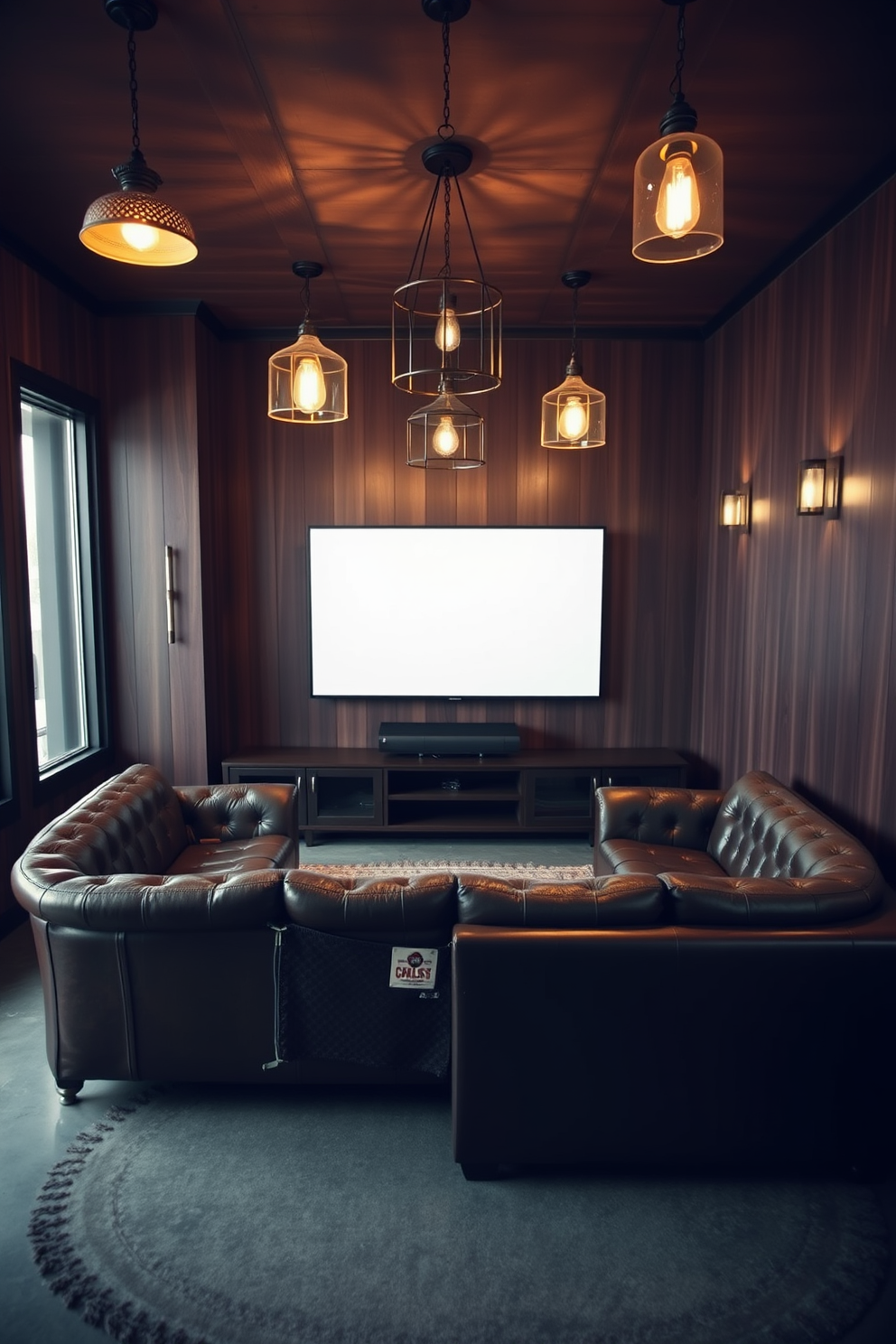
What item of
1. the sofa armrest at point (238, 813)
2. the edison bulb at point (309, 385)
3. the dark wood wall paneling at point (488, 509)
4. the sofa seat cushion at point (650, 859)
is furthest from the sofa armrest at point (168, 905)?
the dark wood wall paneling at point (488, 509)

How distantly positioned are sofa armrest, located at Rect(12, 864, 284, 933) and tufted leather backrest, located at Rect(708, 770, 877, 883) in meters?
1.50

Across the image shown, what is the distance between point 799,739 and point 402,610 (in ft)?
8.02

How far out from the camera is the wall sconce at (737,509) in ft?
14.4

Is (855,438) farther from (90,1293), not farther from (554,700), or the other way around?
(90,1293)

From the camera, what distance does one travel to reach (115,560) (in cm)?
484

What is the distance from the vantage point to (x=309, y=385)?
3.07m

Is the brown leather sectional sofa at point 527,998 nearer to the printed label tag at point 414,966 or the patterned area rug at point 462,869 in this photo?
the printed label tag at point 414,966

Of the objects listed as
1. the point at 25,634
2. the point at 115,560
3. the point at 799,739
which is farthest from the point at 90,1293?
the point at 115,560

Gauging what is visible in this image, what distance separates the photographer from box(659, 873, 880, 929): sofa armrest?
2.12m

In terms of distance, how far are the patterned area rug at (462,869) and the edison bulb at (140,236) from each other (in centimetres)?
307

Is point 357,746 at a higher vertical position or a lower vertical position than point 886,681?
lower

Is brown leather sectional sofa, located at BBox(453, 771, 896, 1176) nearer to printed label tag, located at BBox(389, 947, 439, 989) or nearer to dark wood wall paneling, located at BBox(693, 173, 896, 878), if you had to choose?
printed label tag, located at BBox(389, 947, 439, 989)

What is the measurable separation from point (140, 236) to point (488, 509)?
11.1 ft

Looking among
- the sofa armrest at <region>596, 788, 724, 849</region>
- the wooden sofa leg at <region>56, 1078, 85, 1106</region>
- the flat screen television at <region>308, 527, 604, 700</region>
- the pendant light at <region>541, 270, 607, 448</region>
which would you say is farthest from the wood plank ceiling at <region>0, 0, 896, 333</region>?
the wooden sofa leg at <region>56, 1078, 85, 1106</region>
